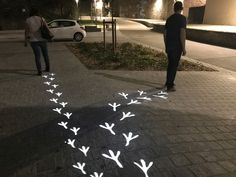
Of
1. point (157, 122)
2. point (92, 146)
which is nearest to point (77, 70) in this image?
point (157, 122)

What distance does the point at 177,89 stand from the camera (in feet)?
23.7

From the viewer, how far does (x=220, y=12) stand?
86.3 feet

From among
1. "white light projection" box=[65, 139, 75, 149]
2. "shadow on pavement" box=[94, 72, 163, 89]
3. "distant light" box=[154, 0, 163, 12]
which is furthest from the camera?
"distant light" box=[154, 0, 163, 12]

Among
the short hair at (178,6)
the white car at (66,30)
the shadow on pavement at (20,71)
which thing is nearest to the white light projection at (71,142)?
the short hair at (178,6)

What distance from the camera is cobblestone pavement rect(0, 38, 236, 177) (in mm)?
3613

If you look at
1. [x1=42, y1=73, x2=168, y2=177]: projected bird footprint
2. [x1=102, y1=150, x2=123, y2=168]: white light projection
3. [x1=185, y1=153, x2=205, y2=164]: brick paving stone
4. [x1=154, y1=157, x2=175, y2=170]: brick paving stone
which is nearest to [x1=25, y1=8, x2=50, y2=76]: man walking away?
[x1=42, y1=73, x2=168, y2=177]: projected bird footprint

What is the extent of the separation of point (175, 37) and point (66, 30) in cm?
1382

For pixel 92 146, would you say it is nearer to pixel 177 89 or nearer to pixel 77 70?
pixel 177 89

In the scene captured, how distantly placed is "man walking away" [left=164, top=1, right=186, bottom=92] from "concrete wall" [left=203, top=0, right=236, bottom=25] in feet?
67.2

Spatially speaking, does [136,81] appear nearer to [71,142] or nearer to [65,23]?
[71,142]

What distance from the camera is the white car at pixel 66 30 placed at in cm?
1912

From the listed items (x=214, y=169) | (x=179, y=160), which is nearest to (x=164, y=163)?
(x=179, y=160)

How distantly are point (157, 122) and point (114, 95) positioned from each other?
180cm

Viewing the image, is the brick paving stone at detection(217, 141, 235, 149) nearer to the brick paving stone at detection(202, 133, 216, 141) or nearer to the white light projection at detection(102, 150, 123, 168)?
the brick paving stone at detection(202, 133, 216, 141)
